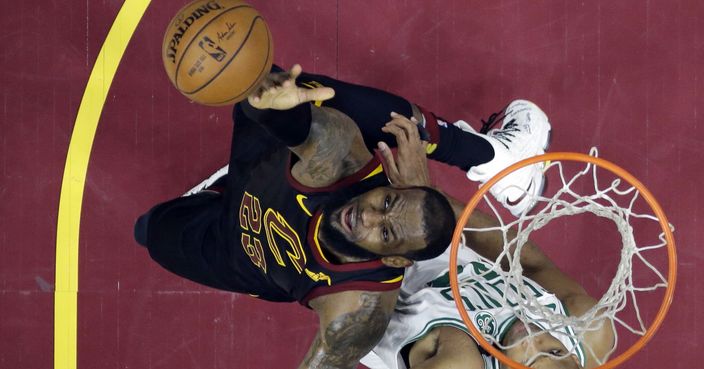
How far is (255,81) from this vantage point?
286 centimetres

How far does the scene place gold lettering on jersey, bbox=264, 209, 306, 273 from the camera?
11.1 feet

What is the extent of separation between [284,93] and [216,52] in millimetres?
295

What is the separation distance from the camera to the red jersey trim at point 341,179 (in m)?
3.34

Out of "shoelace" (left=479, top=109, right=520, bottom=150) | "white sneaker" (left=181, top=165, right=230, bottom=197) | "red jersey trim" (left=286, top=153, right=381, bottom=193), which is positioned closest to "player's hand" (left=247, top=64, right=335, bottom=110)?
"red jersey trim" (left=286, top=153, right=381, bottom=193)

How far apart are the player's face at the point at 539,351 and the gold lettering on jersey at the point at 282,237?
98cm

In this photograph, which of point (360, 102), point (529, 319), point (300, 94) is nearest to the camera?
point (300, 94)

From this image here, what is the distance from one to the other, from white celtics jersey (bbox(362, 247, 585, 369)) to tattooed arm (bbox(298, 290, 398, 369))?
0.87 feet

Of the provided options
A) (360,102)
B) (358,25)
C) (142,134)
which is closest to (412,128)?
(360,102)

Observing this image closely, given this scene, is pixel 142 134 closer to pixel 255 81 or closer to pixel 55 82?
pixel 55 82

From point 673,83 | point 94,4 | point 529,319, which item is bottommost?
point 94,4

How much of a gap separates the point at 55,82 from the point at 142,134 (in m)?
0.59

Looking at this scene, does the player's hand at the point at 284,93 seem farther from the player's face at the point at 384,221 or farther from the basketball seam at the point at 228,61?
the player's face at the point at 384,221

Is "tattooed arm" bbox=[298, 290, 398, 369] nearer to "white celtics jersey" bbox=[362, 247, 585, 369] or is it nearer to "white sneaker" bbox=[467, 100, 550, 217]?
"white celtics jersey" bbox=[362, 247, 585, 369]

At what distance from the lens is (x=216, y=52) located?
2.87 m
